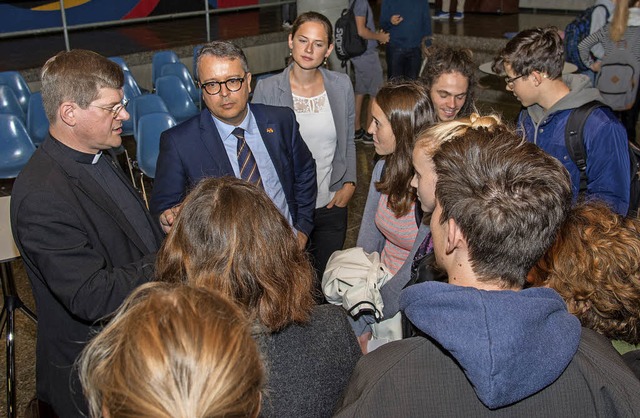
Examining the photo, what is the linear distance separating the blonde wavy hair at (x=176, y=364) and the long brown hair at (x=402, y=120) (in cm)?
164

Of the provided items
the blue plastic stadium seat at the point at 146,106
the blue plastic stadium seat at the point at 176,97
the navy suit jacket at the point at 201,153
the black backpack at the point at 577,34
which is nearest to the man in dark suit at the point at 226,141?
the navy suit jacket at the point at 201,153

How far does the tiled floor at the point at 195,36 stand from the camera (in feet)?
20.5

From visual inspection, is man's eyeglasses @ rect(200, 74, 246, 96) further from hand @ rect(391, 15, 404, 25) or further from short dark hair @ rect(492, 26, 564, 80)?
hand @ rect(391, 15, 404, 25)

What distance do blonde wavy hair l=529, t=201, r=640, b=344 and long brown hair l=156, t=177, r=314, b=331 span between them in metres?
0.63

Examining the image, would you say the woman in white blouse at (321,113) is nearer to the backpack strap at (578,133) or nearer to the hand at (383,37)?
the backpack strap at (578,133)

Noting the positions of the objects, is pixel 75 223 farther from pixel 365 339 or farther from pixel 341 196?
pixel 341 196

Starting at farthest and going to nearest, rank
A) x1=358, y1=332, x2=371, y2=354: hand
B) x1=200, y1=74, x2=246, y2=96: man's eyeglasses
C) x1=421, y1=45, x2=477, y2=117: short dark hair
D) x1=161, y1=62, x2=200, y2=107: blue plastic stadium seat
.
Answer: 1. x1=161, y1=62, x2=200, y2=107: blue plastic stadium seat
2. x1=421, y1=45, x2=477, y2=117: short dark hair
3. x1=200, y1=74, x2=246, y2=96: man's eyeglasses
4. x1=358, y1=332, x2=371, y2=354: hand

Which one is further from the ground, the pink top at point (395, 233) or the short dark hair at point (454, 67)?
the short dark hair at point (454, 67)

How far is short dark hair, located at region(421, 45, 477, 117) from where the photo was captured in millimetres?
3121

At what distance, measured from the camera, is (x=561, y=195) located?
142 cm

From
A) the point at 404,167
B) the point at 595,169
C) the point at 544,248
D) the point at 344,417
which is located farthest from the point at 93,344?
the point at 595,169

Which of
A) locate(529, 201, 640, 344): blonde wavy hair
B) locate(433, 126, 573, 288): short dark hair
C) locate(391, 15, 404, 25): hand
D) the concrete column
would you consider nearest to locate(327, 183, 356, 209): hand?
locate(529, 201, 640, 344): blonde wavy hair

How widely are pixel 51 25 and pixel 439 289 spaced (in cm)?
1097

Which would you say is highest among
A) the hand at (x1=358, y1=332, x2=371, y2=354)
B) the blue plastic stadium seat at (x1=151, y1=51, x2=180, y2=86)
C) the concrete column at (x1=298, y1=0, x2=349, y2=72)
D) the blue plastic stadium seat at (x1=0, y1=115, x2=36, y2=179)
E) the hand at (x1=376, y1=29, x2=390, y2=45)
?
the concrete column at (x1=298, y1=0, x2=349, y2=72)
